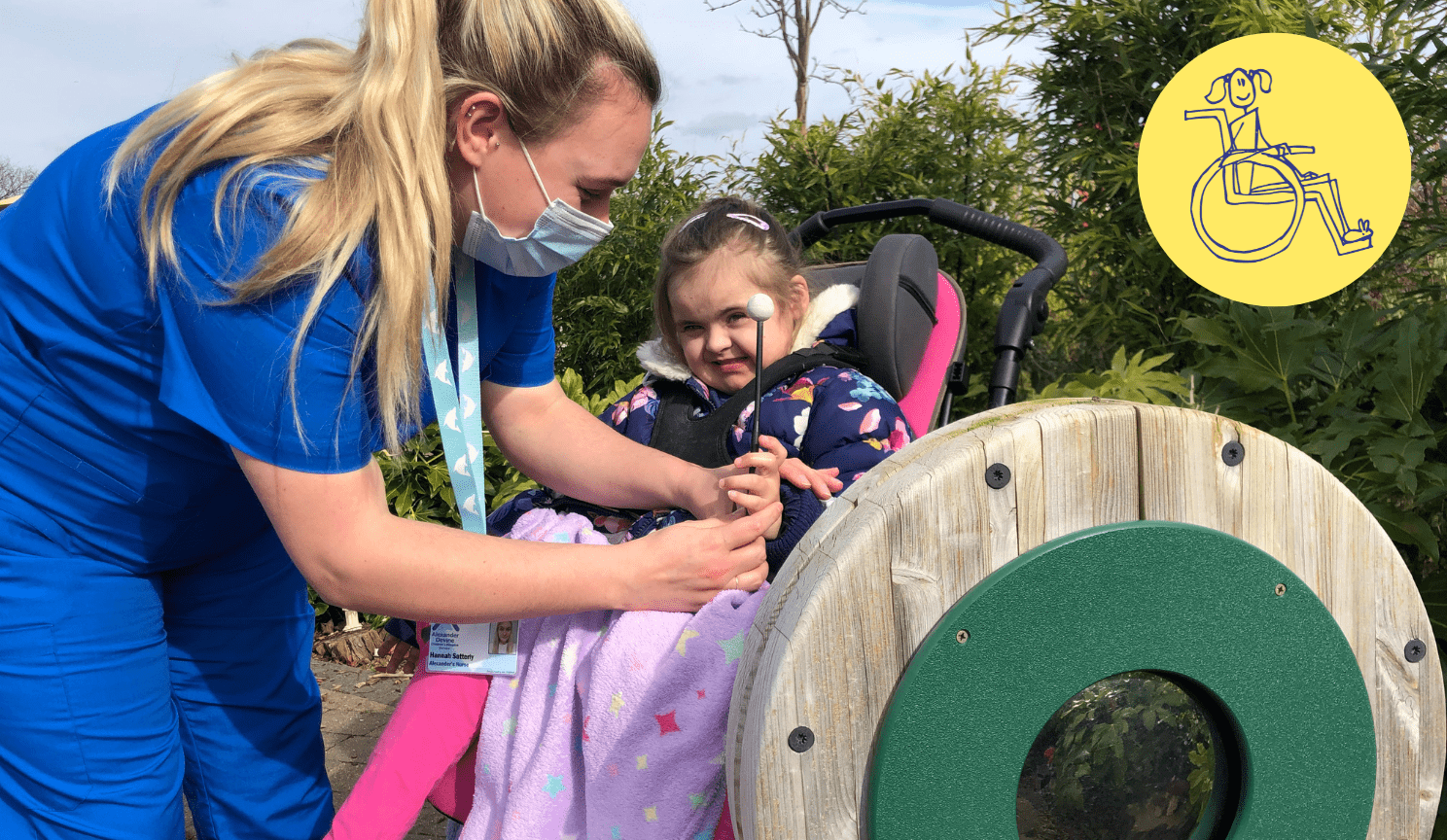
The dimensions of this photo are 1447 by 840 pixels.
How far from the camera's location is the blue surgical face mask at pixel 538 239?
5.15 feet

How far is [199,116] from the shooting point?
4.54ft

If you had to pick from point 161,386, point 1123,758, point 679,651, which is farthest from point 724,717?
point 161,386

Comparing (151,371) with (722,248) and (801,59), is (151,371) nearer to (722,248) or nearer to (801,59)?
(722,248)

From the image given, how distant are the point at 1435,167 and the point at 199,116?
9.27 ft

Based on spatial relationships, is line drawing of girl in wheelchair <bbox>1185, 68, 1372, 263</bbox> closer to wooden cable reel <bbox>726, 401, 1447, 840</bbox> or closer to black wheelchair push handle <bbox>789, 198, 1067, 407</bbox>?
black wheelchair push handle <bbox>789, 198, 1067, 407</bbox>

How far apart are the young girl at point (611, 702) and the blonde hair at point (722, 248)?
28cm

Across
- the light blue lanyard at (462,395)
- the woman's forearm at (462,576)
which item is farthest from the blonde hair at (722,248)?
the woman's forearm at (462,576)

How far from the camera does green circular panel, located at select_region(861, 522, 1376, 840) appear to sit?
1215mm

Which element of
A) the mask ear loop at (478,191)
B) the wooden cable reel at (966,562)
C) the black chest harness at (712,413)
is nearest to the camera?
the wooden cable reel at (966,562)

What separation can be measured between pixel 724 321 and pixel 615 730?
1.15 m

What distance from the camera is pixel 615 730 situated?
1424mm

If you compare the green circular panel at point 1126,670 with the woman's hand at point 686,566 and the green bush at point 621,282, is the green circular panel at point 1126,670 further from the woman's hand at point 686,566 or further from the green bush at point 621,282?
the green bush at point 621,282

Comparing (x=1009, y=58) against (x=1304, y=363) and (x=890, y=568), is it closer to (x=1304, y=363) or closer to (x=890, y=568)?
(x=1304, y=363)

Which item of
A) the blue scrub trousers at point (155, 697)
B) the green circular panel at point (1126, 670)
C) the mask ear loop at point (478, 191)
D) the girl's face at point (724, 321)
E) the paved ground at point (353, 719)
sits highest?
the mask ear loop at point (478, 191)
